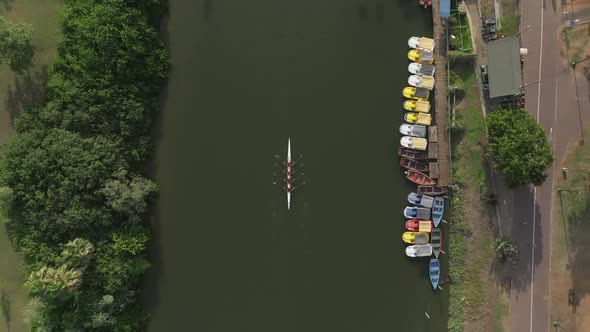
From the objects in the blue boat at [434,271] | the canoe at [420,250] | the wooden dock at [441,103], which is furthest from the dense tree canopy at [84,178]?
the wooden dock at [441,103]

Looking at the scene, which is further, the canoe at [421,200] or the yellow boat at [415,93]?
the yellow boat at [415,93]

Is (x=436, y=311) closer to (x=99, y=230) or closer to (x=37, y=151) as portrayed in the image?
(x=99, y=230)

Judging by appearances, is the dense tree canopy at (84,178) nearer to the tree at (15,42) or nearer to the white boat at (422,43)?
the tree at (15,42)

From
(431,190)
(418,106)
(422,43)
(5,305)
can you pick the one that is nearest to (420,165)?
(431,190)

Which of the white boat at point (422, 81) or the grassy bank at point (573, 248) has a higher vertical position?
the white boat at point (422, 81)

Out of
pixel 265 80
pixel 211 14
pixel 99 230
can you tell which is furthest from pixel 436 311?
pixel 211 14

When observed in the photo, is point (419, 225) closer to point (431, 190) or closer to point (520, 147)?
point (431, 190)
